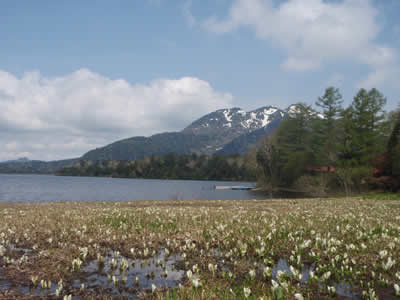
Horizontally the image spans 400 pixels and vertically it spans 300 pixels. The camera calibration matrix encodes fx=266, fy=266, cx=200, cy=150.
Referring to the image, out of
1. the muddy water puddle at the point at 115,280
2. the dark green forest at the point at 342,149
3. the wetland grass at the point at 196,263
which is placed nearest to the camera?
the wetland grass at the point at 196,263

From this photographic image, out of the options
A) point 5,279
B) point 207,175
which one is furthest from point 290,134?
point 207,175

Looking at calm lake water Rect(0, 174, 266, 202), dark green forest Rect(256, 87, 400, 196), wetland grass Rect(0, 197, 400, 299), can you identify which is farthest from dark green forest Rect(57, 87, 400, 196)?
wetland grass Rect(0, 197, 400, 299)

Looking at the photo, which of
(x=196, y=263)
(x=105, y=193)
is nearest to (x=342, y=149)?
(x=105, y=193)

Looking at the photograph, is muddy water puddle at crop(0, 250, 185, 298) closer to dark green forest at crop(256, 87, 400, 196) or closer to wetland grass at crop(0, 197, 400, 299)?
wetland grass at crop(0, 197, 400, 299)

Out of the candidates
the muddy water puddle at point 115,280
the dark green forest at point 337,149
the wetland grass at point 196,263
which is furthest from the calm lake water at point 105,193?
the muddy water puddle at point 115,280

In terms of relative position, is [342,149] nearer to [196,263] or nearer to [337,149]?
[337,149]

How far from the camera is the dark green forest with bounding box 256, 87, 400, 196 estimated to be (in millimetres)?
49875

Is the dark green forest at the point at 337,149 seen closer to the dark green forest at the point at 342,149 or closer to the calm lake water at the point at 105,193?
the dark green forest at the point at 342,149

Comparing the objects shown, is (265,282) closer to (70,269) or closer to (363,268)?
(363,268)

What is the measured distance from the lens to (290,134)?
85.4m

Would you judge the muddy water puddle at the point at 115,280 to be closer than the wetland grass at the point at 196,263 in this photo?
No

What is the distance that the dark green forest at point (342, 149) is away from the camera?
49.9m

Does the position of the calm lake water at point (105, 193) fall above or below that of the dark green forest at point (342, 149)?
below

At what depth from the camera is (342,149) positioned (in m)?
62.9
